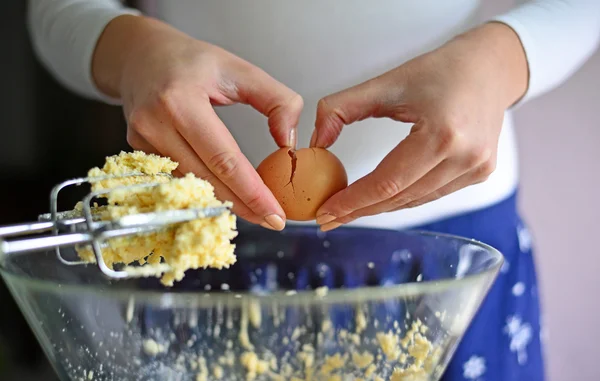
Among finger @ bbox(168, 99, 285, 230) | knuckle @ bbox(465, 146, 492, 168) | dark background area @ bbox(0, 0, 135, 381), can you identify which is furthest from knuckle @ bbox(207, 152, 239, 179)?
dark background area @ bbox(0, 0, 135, 381)

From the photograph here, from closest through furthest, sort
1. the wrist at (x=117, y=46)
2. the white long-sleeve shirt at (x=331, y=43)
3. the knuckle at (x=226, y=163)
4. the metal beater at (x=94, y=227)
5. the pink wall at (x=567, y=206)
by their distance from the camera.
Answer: the metal beater at (x=94, y=227) → the knuckle at (x=226, y=163) → the wrist at (x=117, y=46) → the white long-sleeve shirt at (x=331, y=43) → the pink wall at (x=567, y=206)

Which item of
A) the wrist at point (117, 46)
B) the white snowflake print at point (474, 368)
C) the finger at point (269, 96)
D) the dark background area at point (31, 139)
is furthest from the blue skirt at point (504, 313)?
the dark background area at point (31, 139)

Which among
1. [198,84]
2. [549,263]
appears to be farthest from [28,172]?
[549,263]

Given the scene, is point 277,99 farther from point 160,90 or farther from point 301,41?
point 301,41

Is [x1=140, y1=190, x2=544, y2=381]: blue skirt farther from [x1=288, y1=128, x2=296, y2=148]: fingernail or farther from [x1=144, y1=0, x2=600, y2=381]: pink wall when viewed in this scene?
[x1=144, y1=0, x2=600, y2=381]: pink wall

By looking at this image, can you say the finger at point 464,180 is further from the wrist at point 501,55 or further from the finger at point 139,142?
the finger at point 139,142

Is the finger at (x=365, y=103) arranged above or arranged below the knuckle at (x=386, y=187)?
above

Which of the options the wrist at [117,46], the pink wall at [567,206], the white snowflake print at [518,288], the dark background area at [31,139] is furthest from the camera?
the dark background area at [31,139]

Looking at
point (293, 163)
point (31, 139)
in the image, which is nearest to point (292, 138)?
point (293, 163)
